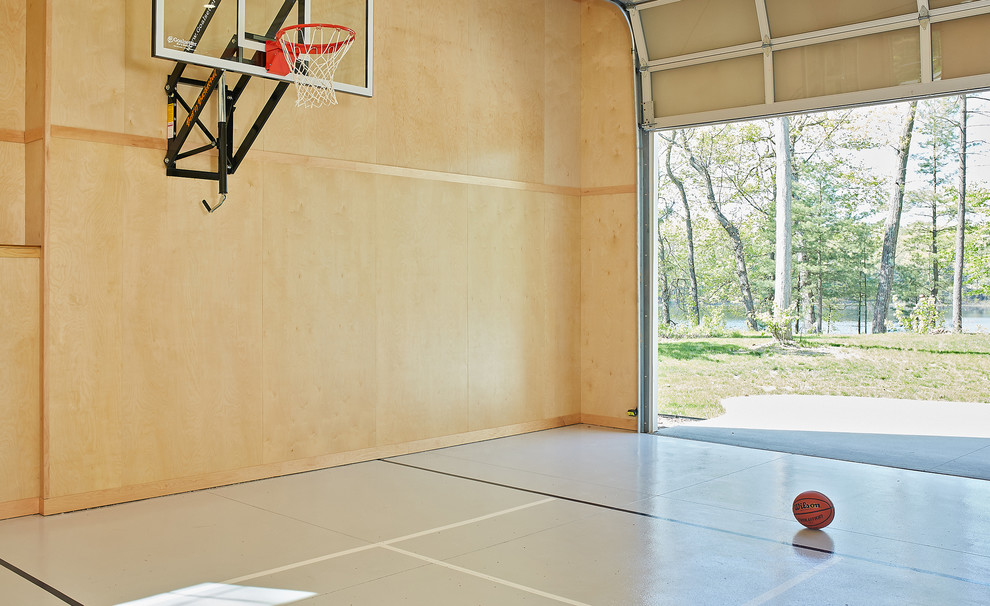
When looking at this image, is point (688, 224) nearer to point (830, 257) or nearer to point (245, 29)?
point (830, 257)

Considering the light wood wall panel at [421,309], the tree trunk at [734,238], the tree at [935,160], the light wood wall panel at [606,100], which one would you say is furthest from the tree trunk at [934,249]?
the light wood wall panel at [421,309]

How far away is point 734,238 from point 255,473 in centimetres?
1285

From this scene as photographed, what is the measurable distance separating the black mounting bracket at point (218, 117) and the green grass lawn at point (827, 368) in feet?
29.5

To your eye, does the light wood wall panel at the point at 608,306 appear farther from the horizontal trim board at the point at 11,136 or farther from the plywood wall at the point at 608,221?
the horizontal trim board at the point at 11,136

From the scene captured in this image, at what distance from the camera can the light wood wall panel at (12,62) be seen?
16.8 ft

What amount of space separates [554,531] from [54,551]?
273cm

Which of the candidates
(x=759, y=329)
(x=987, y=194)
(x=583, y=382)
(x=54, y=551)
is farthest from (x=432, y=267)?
(x=987, y=194)

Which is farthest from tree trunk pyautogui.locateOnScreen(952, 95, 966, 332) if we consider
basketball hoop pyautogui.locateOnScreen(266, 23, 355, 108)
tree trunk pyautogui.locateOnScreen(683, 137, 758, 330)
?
basketball hoop pyautogui.locateOnScreen(266, 23, 355, 108)

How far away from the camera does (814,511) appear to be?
183 inches

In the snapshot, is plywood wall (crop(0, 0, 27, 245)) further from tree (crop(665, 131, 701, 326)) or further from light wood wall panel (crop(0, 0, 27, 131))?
tree (crop(665, 131, 701, 326))

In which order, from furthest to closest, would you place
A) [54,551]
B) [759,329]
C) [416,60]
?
1. [759,329]
2. [416,60]
3. [54,551]

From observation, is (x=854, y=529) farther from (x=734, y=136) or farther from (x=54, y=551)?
(x=734, y=136)

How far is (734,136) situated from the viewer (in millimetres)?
16484

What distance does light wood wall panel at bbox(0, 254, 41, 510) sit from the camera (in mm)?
4859
